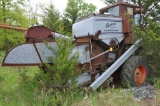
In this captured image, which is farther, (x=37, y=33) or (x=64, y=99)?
(x=37, y=33)

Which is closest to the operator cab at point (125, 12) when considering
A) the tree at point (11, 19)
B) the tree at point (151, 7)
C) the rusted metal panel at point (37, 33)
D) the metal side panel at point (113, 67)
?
the metal side panel at point (113, 67)

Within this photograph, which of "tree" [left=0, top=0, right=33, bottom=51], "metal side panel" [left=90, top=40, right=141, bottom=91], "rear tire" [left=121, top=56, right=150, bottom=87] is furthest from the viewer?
"tree" [left=0, top=0, right=33, bottom=51]

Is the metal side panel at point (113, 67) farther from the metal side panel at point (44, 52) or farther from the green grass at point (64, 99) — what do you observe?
the metal side panel at point (44, 52)

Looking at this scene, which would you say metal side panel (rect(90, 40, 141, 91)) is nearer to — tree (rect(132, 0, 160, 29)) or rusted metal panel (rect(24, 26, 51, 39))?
rusted metal panel (rect(24, 26, 51, 39))

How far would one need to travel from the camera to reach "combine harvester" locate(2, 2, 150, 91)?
15.1 feet

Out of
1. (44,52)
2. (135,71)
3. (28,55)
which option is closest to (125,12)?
(135,71)

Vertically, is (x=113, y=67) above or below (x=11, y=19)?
below

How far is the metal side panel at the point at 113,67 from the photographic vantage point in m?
4.93

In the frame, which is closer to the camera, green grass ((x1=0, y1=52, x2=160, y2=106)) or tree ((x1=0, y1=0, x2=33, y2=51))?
green grass ((x1=0, y1=52, x2=160, y2=106))

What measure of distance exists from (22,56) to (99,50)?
2083 mm

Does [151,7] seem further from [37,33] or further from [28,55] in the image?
[28,55]

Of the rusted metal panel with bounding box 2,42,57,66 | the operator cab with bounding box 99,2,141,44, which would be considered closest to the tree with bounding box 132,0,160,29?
Result: the operator cab with bounding box 99,2,141,44

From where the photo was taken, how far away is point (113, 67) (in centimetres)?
547

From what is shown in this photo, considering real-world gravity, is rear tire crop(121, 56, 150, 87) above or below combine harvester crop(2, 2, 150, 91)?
below
